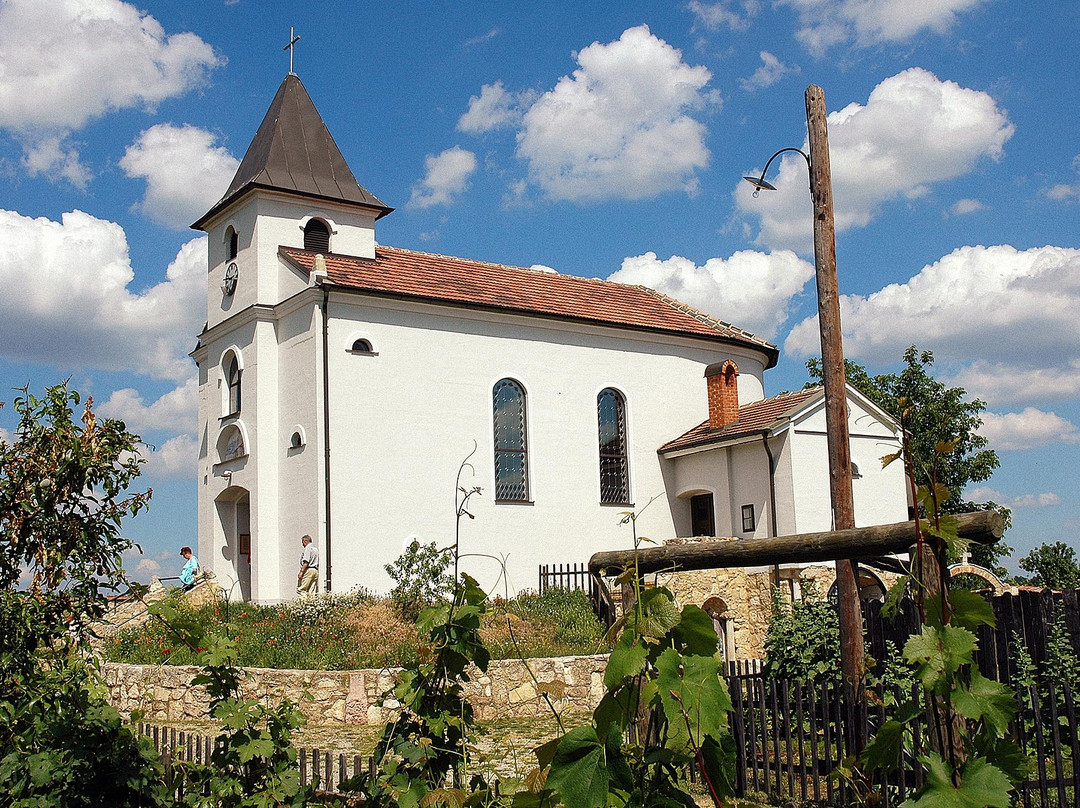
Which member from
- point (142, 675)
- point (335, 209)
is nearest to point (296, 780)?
point (142, 675)

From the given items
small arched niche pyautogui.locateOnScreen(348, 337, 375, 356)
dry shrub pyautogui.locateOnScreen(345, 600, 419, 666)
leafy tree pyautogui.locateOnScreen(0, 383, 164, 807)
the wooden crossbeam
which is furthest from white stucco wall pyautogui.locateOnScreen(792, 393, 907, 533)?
leafy tree pyautogui.locateOnScreen(0, 383, 164, 807)

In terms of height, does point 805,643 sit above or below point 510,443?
below

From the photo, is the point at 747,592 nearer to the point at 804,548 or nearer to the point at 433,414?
the point at 433,414

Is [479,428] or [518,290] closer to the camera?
[479,428]

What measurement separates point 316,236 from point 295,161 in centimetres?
190

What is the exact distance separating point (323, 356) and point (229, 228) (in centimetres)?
559

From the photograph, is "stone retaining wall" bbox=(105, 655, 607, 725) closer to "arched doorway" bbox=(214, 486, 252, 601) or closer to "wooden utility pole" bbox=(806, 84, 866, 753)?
"wooden utility pole" bbox=(806, 84, 866, 753)

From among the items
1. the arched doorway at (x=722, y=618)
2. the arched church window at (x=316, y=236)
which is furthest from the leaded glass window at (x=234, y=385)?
the arched doorway at (x=722, y=618)

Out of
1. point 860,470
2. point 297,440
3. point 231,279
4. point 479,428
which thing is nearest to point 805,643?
point 479,428

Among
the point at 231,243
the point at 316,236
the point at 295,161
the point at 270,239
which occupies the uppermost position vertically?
the point at 295,161

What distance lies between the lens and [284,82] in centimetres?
2500

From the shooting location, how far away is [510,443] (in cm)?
2269

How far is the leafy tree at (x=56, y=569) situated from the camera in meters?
5.70

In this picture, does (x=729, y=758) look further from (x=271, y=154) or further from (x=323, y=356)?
(x=271, y=154)
